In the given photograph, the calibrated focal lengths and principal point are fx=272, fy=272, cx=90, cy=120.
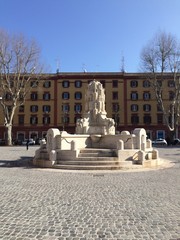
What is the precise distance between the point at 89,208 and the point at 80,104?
5599 centimetres

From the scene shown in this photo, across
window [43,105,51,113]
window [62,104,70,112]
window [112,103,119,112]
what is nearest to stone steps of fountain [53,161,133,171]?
window [62,104,70,112]

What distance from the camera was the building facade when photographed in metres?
60.6

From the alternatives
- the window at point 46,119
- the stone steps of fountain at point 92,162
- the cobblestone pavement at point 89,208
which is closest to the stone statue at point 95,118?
the stone steps of fountain at point 92,162

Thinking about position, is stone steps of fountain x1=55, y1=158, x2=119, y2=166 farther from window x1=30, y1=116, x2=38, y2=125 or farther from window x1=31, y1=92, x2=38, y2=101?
window x1=31, y1=92, x2=38, y2=101

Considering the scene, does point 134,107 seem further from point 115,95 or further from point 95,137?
point 95,137

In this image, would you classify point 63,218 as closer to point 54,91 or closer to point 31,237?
point 31,237

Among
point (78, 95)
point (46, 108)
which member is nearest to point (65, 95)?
point (78, 95)

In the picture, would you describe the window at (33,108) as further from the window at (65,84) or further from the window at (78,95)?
the window at (78,95)

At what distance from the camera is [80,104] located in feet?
205

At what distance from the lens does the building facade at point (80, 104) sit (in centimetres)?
6059

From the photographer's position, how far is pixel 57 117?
6109 centimetres

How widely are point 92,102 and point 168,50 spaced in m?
23.6


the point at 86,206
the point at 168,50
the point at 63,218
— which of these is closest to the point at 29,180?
the point at 86,206

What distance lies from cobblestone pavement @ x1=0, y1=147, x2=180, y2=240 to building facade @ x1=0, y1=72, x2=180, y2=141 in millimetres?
50163
